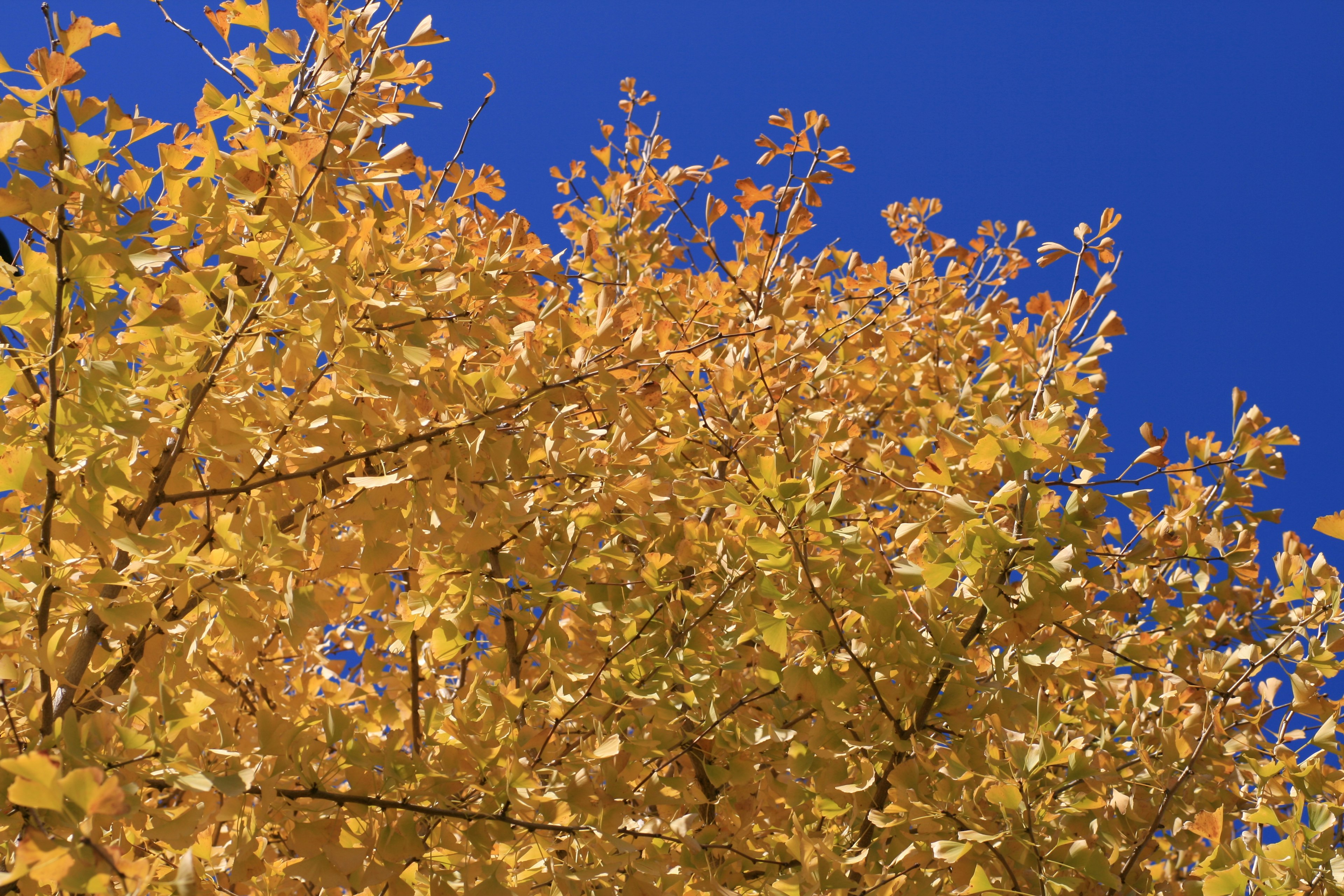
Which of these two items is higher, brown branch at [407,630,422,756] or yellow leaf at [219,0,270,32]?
yellow leaf at [219,0,270,32]

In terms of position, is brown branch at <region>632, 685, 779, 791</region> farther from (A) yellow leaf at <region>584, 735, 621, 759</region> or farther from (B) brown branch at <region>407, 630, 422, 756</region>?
(B) brown branch at <region>407, 630, 422, 756</region>

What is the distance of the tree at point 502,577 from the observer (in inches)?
61.1

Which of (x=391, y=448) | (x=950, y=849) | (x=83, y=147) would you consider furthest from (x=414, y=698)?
(x=83, y=147)

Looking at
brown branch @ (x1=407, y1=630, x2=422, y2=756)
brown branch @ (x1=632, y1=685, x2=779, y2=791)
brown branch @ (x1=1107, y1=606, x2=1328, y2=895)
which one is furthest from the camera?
brown branch @ (x1=407, y1=630, x2=422, y2=756)

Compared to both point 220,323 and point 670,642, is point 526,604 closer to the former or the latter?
point 670,642

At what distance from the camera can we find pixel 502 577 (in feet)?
6.63

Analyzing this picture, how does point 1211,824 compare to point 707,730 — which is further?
point 707,730

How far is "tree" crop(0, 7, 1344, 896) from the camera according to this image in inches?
61.1

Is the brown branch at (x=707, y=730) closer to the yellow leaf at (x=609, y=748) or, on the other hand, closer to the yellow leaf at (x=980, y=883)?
the yellow leaf at (x=609, y=748)

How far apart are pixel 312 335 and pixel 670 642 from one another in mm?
1054

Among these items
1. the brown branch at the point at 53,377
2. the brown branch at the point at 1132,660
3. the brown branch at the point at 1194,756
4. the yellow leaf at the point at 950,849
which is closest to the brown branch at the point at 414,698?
the brown branch at the point at 53,377

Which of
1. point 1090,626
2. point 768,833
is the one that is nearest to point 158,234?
point 768,833

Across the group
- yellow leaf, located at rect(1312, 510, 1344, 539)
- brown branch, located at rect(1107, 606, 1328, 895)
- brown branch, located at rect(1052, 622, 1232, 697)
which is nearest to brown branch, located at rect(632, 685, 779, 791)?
brown branch, located at rect(1052, 622, 1232, 697)

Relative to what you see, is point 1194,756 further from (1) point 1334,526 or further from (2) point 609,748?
(2) point 609,748
